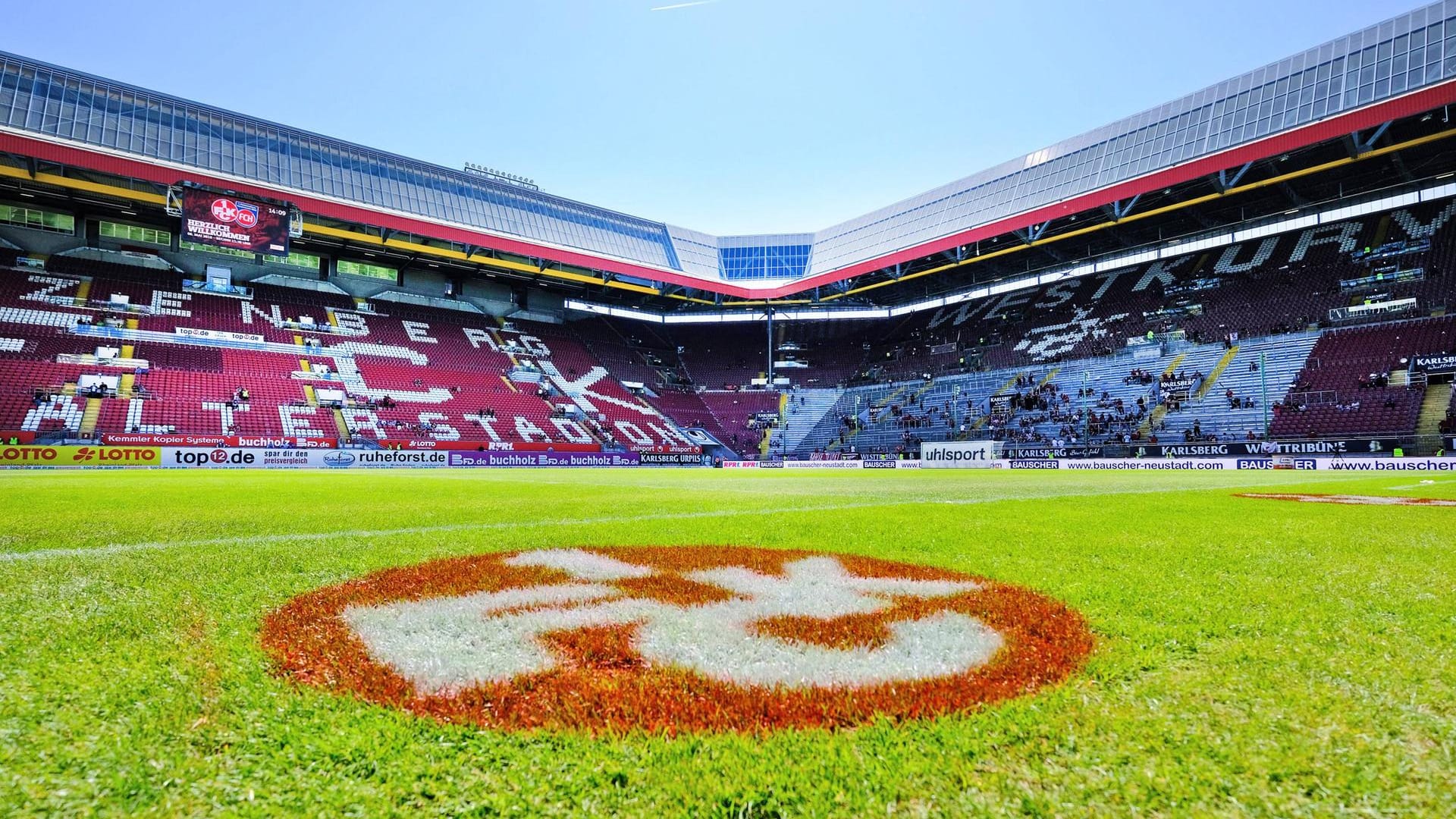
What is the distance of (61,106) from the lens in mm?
26953

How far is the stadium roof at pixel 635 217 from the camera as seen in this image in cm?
2503

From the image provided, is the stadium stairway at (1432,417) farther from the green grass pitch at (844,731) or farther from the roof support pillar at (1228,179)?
the green grass pitch at (844,731)

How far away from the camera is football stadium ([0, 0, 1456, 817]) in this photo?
1290 mm

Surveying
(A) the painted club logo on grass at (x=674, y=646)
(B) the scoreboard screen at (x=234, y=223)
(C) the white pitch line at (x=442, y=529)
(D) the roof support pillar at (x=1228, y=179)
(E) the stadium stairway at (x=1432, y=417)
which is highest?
(D) the roof support pillar at (x=1228, y=179)

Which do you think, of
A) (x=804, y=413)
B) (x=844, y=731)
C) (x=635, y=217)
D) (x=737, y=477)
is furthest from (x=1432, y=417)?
(x=635, y=217)

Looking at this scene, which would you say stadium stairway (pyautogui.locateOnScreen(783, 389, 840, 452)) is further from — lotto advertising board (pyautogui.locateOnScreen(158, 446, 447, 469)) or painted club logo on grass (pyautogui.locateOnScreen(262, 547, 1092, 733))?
painted club logo on grass (pyautogui.locateOnScreen(262, 547, 1092, 733))

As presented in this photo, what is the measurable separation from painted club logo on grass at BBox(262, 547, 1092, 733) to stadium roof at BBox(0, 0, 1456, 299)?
2960 cm

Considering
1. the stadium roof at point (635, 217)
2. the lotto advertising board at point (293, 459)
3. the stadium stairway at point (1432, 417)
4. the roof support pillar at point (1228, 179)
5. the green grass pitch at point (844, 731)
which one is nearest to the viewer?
the green grass pitch at point (844, 731)

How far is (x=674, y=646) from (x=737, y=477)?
58.5 ft

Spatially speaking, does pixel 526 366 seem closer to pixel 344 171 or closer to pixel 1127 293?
pixel 344 171

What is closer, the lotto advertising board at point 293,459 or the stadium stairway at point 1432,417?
the stadium stairway at point 1432,417

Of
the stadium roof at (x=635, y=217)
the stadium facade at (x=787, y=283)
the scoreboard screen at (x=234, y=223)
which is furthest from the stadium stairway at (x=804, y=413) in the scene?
the scoreboard screen at (x=234, y=223)

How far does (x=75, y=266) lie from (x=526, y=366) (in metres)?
19.8

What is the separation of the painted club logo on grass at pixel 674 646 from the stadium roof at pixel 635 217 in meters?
29.6
